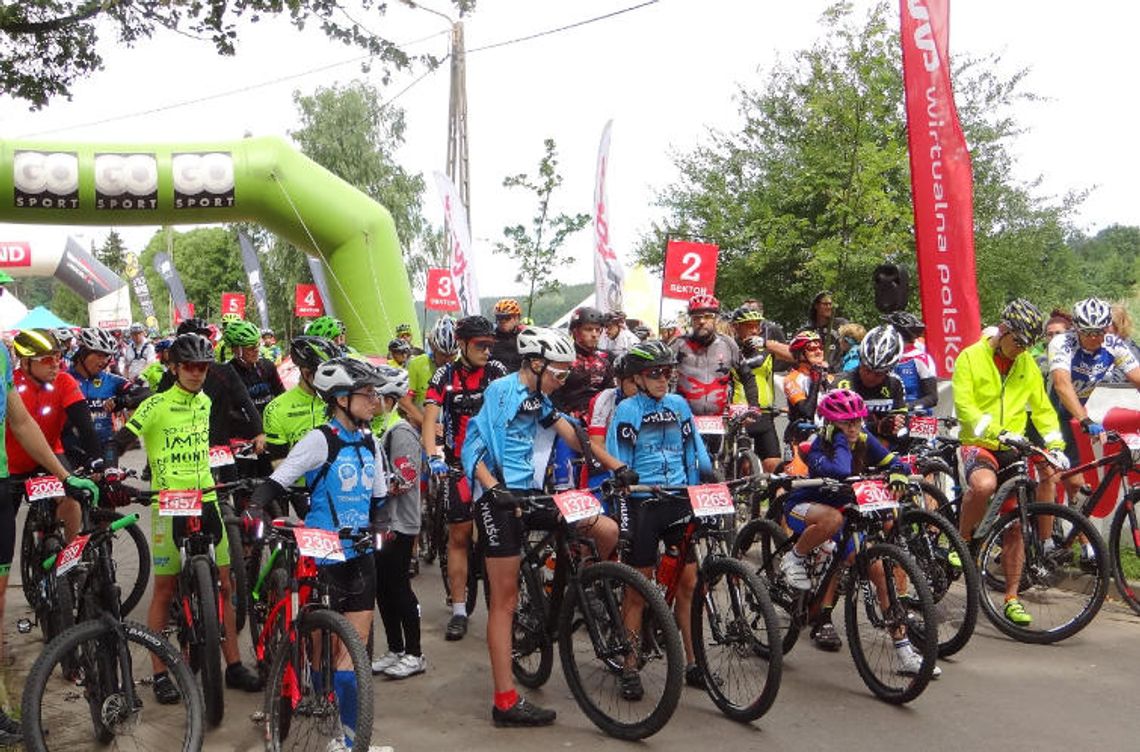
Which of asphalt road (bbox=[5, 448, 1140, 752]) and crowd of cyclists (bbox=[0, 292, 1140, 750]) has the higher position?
crowd of cyclists (bbox=[0, 292, 1140, 750])

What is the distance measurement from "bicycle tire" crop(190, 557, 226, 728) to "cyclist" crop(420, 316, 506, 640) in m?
2.13

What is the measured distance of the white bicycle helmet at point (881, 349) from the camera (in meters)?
7.16

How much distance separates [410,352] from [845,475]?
752 centimetres

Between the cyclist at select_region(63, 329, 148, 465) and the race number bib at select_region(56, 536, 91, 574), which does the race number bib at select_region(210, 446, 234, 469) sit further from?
the race number bib at select_region(56, 536, 91, 574)

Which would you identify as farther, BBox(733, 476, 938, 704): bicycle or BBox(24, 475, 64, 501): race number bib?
BBox(24, 475, 64, 501): race number bib

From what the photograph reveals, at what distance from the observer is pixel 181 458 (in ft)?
20.1

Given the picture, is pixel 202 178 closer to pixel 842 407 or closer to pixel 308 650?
pixel 842 407

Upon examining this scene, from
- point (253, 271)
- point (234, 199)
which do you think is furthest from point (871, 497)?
point (253, 271)

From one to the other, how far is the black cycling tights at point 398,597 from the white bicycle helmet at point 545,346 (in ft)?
4.88

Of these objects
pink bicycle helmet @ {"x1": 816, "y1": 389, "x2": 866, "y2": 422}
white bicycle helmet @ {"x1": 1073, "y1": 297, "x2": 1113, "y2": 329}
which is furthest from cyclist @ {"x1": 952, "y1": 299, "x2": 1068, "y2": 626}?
pink bicycle helmet @ {"x1": 816, "y1": 389, "x2": 866, "y2": 422}

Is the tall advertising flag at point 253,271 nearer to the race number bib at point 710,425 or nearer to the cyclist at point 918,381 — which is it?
the race number bib at point 710,425

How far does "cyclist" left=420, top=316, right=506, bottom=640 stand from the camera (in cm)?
751

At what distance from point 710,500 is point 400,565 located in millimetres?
1934

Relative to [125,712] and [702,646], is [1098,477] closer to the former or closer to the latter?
[702,646]
